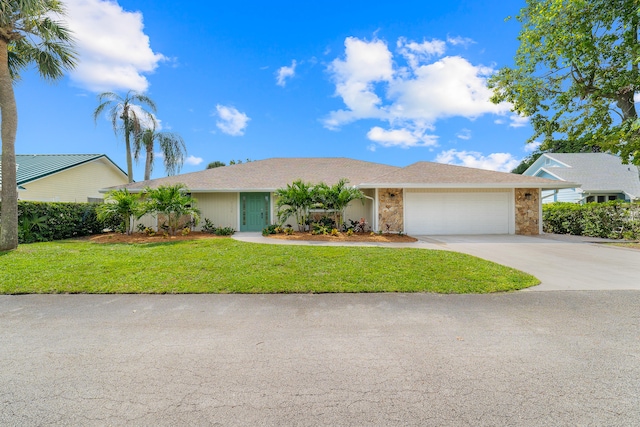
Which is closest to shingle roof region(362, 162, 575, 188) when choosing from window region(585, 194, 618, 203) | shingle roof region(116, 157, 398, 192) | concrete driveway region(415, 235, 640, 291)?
shingle roof region(116, 157, 398, 192)

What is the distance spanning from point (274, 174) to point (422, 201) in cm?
797

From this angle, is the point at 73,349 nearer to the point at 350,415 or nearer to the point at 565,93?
the point at 350,415

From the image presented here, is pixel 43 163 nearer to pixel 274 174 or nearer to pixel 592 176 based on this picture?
pixel 274 174

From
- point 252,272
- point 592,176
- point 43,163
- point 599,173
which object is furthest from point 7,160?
point 599,173

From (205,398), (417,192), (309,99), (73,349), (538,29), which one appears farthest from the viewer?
(309,99)

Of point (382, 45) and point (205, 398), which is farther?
point (382, 45)

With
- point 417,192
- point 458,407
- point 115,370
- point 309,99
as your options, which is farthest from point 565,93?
point 115,370

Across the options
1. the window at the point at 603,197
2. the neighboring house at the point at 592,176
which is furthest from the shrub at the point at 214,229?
the window at the point at 603,197

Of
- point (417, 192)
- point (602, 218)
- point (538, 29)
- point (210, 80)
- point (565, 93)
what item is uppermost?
point (538, 29)

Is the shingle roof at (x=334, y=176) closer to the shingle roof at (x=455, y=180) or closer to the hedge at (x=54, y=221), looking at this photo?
the shingle roof at (x=455, y=180)

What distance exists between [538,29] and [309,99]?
10890mm

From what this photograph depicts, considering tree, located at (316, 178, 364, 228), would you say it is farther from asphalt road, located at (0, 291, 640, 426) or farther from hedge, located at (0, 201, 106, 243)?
hedge, located at (0, 201, 106, 243)

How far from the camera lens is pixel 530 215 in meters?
12.9

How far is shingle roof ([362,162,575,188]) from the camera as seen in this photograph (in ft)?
39.0
